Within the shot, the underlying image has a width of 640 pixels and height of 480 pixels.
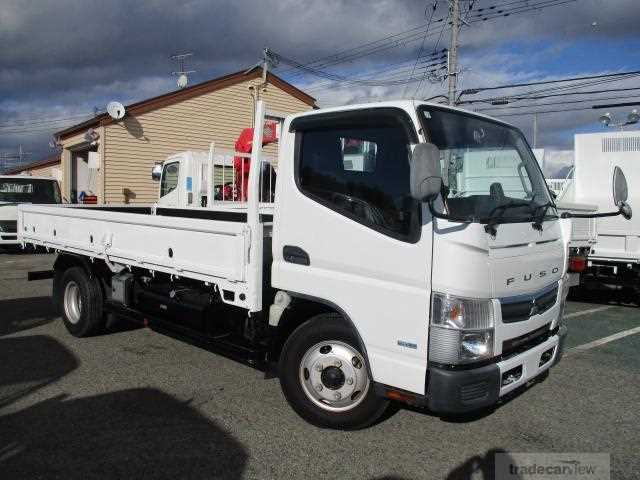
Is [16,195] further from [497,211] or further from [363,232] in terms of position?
[497,211]

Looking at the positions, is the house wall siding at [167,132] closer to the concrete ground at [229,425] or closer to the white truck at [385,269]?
the concrete ground at [229,425]

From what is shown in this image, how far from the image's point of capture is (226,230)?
4.44 meters

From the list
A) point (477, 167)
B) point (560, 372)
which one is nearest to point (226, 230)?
point (477, 167)

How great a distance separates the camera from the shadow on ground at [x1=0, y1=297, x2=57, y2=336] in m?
7.11

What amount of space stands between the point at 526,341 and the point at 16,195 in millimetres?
15827

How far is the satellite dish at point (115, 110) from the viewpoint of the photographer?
1750cm

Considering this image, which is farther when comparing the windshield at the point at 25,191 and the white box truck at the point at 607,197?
the windshield at the point at 25,191

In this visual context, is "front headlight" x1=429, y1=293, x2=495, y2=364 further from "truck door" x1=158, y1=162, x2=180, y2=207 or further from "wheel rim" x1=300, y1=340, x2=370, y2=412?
"truck door" x1=158, y1=162, x2=180, y2=207

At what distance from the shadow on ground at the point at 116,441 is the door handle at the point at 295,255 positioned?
1370 mm

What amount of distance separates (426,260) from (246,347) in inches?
72.3

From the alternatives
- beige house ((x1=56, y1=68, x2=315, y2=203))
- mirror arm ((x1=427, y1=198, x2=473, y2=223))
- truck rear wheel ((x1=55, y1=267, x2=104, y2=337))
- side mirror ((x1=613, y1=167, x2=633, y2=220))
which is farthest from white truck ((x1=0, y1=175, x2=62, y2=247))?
side mirror ((x1=613, y1=167, x2=633, y2=220))

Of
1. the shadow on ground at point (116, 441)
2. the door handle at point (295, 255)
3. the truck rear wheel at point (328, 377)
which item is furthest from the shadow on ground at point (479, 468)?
the door handle at point (295, 255)

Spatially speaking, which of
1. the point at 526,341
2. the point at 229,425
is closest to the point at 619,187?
the point at 526,341

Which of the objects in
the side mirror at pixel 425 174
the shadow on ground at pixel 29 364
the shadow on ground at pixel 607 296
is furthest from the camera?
the shadow on ground at pixel 607 296
